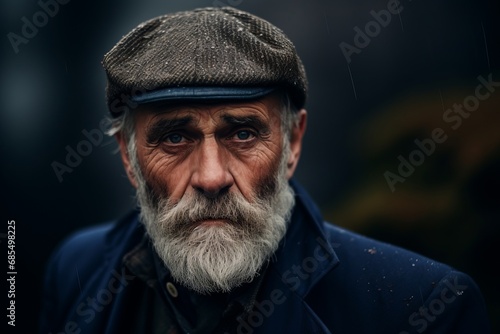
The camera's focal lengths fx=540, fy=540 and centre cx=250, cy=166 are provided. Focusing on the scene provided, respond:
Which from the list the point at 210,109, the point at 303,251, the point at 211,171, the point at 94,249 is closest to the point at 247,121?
the point at 210,109

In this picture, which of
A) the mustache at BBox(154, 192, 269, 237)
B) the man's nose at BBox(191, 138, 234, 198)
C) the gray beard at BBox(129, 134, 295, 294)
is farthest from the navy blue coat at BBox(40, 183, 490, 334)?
the man's nose at BBox(191, 138, 234, 198)

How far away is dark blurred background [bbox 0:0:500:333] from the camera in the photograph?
3477 mm

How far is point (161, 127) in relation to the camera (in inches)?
90.4

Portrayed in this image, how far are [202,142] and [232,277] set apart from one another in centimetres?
58

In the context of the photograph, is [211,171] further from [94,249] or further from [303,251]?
[94,249]

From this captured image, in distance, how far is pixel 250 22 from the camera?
7.93 ft

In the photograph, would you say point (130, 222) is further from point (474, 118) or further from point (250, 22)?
point (474, 118)

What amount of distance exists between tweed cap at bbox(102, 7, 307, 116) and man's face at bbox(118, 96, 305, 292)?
9 cm

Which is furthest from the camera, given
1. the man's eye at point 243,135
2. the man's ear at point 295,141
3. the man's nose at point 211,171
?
the man's ear at point 295,141

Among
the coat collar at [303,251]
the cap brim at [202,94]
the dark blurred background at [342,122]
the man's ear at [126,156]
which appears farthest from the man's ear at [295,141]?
the dark blurred background at [342,122]

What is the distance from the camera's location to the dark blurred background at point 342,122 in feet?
11.4

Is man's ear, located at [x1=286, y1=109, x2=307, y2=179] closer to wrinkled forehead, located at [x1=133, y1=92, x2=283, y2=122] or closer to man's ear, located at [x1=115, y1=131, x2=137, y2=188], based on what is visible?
wrinkled forehead, located at [x1=133, y1=92, x2=283, y2=122]

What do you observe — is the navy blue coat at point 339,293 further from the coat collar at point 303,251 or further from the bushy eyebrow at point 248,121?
the bushy eyebrow at point 248,121

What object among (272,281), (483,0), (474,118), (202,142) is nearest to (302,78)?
(202,142)
